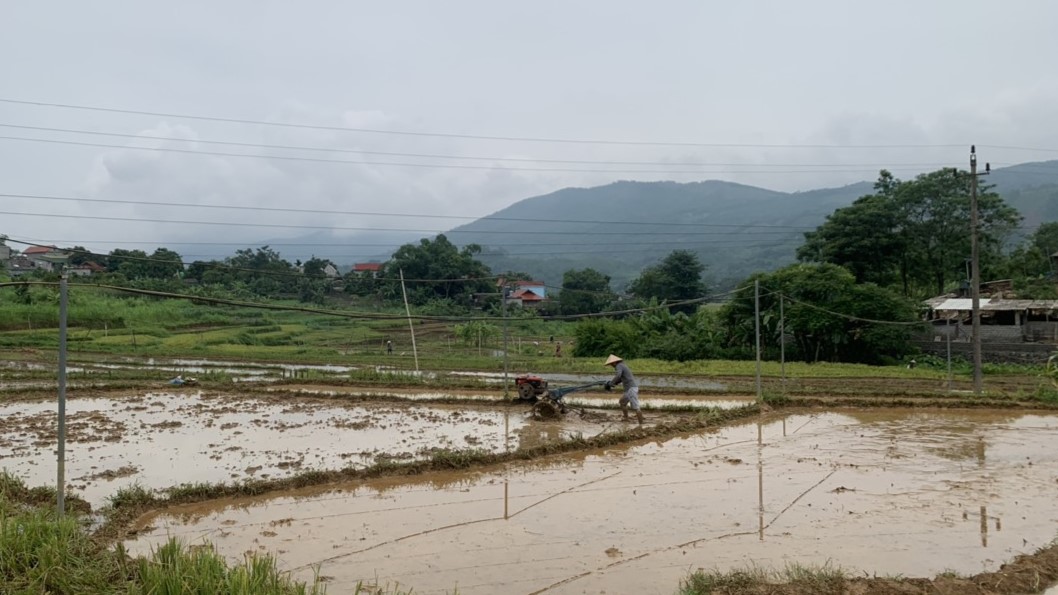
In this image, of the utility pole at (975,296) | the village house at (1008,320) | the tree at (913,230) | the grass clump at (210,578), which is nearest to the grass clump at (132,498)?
the grass clump at (210,578)

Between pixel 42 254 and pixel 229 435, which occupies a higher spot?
pixel 42 254

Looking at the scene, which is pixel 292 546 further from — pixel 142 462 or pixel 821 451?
pixel 821 451

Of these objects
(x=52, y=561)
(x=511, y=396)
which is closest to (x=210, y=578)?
(x=52, y=561)

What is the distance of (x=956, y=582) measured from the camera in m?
5.68

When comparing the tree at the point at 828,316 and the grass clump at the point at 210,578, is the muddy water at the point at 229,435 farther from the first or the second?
the tree at the point at 828,316

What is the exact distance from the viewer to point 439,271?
51188 mm

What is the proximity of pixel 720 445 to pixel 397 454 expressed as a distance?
564 centimetres

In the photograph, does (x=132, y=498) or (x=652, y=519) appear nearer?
(x=652, y=519)

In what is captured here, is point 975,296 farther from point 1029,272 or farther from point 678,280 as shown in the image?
point 678,280

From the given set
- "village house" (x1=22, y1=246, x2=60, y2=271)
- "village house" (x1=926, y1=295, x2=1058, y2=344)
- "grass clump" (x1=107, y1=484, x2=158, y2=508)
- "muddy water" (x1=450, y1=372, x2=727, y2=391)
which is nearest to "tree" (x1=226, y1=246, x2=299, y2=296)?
"village house" (x1=22, y1=246, x2=60, y2=271)

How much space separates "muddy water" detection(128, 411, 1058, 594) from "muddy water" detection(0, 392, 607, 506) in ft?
6.02

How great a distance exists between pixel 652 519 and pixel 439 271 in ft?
145

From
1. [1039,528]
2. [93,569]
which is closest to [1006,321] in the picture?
[1039,528]

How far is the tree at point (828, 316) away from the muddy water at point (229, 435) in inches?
638
